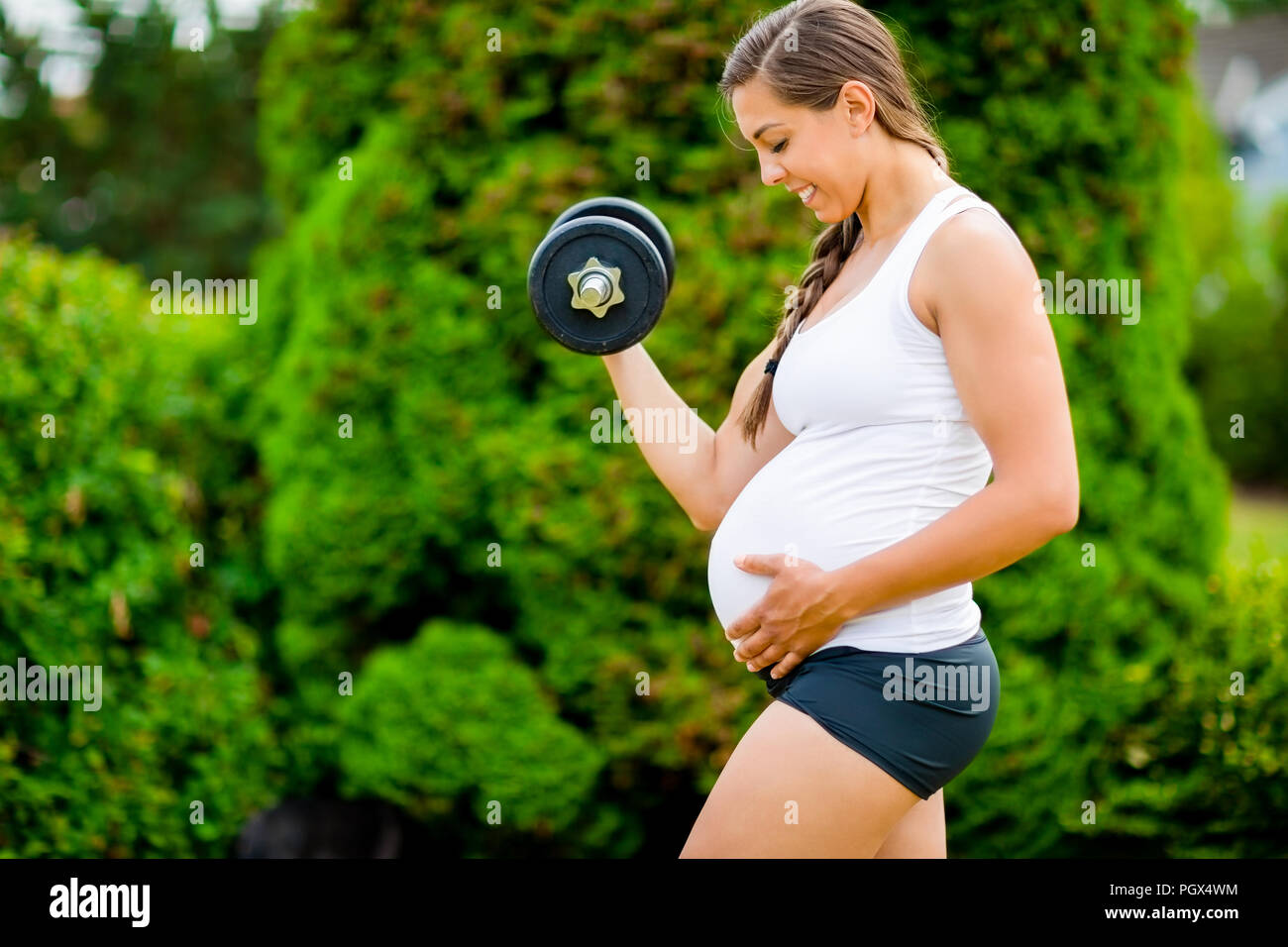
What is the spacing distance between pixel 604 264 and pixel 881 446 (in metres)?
0.72

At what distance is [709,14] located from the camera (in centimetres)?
352

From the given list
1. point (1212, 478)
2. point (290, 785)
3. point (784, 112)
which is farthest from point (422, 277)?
point (1212, 478)

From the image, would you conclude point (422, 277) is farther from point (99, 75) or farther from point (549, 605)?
point (99, 75)

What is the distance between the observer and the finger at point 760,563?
188 cm

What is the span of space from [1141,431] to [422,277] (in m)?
2.41

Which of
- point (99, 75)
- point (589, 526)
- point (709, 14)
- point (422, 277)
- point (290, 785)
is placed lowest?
point (290, 785)

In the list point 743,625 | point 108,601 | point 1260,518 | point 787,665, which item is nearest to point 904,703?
point 787,665

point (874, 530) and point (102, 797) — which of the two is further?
point (102, 797)

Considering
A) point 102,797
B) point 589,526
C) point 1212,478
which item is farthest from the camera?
point 1212,478

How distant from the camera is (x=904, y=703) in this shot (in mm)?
1772

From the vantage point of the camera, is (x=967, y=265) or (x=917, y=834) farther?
(x=917, y=834)

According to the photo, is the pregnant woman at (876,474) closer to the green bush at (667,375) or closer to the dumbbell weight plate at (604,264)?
the dumbbell weight plate at (604,264)

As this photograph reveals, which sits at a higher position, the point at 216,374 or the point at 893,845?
the point at 216,374

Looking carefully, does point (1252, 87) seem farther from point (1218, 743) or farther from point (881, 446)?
point (881, 446)
